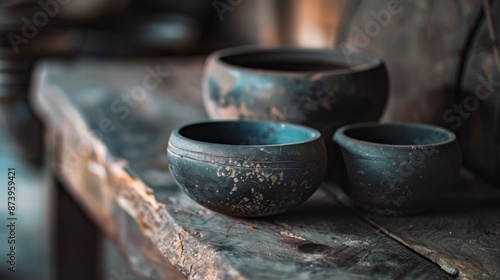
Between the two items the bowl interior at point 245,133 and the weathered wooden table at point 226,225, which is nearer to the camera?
the weathered wooden table at point 226,225

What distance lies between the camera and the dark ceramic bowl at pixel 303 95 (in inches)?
46.4

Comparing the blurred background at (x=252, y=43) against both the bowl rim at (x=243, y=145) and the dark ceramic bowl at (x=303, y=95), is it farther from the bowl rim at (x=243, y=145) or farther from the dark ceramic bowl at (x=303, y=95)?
the bowl rim at (x=243, y=145)

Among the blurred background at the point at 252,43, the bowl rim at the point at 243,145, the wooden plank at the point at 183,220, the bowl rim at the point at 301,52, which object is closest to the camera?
the wooden plank at the point at 183,220

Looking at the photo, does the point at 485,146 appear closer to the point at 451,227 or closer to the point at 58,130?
the point at 451,227

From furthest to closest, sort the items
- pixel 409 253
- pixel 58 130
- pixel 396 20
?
pixel 58 130 < pixel 396 20 < pixel 409 253

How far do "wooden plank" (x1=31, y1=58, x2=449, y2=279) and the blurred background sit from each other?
395 millimetres

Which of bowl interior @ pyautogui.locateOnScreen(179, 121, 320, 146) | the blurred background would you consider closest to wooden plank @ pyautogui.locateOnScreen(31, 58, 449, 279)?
bowl interior @ pyautogui.locateOnScreen(179, 121, 320, 146)

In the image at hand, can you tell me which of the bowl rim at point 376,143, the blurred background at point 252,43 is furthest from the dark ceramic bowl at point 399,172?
the blurred background at point 252,43

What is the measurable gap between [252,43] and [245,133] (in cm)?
219

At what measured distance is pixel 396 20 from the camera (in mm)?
1644

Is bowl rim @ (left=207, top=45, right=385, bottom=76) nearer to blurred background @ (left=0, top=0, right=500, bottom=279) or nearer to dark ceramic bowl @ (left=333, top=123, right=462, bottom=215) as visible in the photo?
blurred background @ (left=0, top=0, right=500, bottom=279)

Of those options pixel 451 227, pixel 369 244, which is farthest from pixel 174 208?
pixel 451 227

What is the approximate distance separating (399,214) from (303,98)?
26 cm

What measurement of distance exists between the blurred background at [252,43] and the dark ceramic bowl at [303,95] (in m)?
0.20
